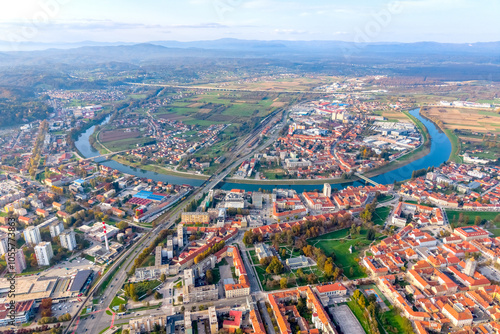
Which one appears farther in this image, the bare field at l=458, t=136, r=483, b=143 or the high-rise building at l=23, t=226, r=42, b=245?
the bare field at l=458, t=136, r=483, b=143

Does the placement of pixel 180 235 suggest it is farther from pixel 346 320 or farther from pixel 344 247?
pixel 346 320

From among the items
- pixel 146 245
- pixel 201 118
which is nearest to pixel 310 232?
pixel 146 245

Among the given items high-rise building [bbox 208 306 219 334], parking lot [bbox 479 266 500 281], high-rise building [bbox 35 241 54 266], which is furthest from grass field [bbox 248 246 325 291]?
high-rise building [bbox 35 241 54 266]

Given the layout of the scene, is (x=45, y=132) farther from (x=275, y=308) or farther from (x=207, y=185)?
(x=275, y=308)

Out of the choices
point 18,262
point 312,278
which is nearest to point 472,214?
point 312,278

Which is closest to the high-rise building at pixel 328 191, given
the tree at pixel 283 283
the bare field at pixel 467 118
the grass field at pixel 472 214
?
the grass field at pixel 472 214

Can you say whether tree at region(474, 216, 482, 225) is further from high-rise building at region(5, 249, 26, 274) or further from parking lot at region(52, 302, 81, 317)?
high-rise building at region(5, 249, 26, 274)

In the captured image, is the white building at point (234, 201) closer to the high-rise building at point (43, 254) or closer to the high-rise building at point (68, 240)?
the high-rise building at point (68, 240)
